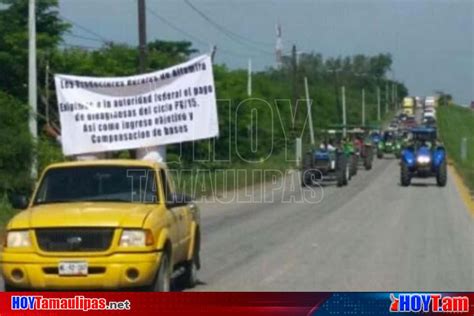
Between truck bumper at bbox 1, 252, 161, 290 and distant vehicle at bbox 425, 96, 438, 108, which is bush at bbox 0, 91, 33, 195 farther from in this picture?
distant vehicle at bbox 425, 96, 438, 108

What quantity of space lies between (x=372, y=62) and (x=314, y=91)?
1924 cm

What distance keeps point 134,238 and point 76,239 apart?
61 centimetres

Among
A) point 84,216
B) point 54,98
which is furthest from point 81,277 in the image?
point 54,98

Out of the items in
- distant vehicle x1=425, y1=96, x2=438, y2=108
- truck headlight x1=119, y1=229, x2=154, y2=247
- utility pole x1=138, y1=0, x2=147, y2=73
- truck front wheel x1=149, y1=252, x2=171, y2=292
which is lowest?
truck front wheel x1=149, y1=252, x2=171, y2=292

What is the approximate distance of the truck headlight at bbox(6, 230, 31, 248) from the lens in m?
12.4

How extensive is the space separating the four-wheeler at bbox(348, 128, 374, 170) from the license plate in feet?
165

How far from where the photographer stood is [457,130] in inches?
4008

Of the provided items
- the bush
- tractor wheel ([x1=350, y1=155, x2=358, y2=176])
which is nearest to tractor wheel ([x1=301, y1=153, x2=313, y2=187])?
tractor wheel ([x1=350, y1=155, x2=358, y2=176])

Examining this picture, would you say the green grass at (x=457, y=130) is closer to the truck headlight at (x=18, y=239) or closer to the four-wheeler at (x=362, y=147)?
the four-wheeler at (x=362, y=147)

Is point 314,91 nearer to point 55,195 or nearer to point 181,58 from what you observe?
point 181,58

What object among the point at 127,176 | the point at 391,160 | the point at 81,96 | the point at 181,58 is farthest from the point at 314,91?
the point at 127,176

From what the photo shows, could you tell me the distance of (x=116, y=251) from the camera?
1233 centimetres

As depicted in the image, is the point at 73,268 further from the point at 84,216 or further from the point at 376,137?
the point at 376,137

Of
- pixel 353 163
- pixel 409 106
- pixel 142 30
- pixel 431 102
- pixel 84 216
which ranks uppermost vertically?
pixel 142 30
